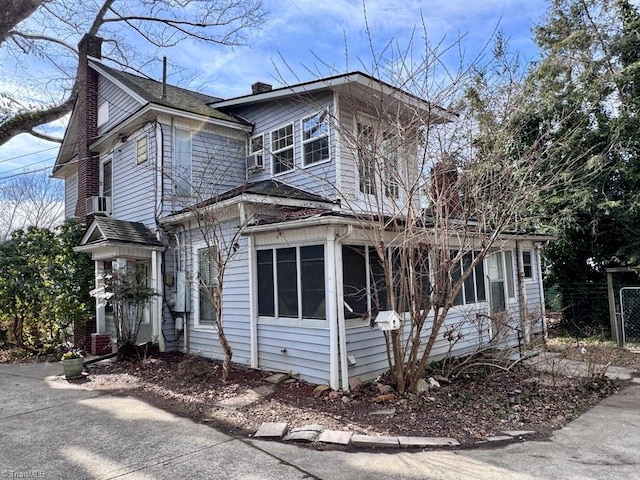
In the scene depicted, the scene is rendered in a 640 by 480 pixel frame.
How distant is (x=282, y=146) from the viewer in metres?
10.3

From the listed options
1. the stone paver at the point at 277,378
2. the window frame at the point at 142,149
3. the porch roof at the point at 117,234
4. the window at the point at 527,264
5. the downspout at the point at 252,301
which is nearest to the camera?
the stone paver at the point at 277,378

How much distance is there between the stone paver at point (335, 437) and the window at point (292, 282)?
2161 millimetres

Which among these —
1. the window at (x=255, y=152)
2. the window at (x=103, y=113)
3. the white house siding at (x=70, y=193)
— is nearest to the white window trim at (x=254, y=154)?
the window at (x=255, y=152)

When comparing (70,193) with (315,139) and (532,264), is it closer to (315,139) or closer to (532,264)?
(315,139)

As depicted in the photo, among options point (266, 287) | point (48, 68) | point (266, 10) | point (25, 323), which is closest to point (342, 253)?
point (266, 287)

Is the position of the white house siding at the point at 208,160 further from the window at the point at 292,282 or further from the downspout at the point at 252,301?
the window at the point at 292,282

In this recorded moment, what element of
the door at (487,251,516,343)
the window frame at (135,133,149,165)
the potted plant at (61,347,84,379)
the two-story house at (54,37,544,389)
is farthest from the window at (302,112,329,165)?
the potted plant at (61,347,84,379)

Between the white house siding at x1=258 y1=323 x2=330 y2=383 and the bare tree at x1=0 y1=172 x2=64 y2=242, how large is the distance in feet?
93.5

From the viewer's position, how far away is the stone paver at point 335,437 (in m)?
4.64

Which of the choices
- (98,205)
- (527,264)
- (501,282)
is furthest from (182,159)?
(527,264)

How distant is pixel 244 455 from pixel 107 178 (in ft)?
33.7

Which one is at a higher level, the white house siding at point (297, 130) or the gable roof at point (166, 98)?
the gable roof at point (166, 98)

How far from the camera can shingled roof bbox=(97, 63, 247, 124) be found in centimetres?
1041

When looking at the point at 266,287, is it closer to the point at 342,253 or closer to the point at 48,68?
the point at 342,253
